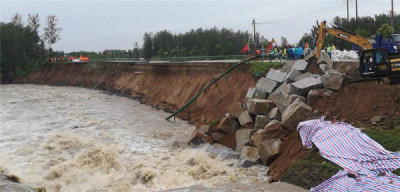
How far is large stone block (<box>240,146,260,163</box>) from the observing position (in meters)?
13.1

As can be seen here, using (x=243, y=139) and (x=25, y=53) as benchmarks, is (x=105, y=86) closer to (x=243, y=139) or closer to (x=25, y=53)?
(x=25, y=53)

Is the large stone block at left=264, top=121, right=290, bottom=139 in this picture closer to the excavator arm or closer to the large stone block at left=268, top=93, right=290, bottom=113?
the large stone block at left=268, top=93, right=290, bottom=113

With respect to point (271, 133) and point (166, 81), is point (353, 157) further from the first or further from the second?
point (166, 81)

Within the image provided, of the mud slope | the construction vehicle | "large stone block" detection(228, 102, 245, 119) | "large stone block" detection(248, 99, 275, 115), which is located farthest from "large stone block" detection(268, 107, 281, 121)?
the construction vehicle

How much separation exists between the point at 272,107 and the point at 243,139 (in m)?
1.70

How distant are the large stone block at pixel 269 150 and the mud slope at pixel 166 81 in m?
8.28

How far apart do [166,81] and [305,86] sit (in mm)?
21338

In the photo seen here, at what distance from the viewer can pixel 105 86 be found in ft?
157

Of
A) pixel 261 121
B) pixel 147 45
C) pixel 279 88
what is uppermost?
pixel 147 45

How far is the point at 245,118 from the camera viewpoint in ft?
51.1

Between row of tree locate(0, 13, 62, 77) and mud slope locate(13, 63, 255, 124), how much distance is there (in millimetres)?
3160

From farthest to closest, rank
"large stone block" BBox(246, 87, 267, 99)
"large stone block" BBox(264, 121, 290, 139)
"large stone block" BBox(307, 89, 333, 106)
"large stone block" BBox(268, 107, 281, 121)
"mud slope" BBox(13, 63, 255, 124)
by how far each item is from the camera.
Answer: "mud slope" BBox(13, 63, 255, 124) → "large stone block" BBox(246, 87, 267, 99) → "large stone block" BBox(268, 107, 281, 121) → "large stone block" BBox(307, 89, 333, 106) → "large stone block" BBox(264, 121, 290, 139)

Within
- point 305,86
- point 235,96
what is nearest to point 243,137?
point 305,86

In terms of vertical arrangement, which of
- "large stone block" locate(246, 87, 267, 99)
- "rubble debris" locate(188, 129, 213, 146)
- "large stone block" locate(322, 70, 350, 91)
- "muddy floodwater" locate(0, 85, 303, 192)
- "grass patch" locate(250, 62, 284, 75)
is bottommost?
"muddy floodwater" locate(0, 85, 303, 192)
